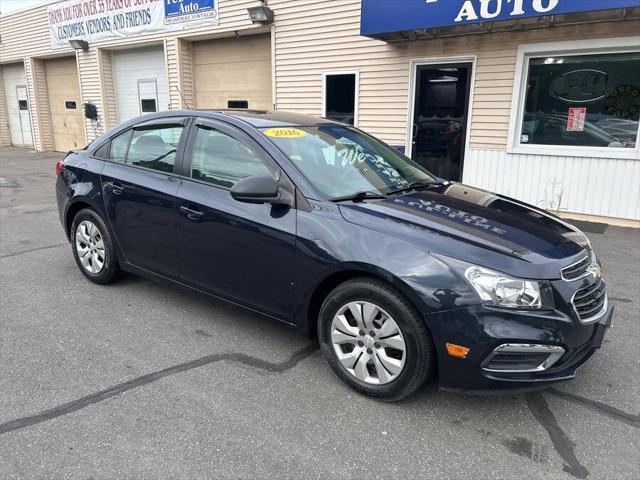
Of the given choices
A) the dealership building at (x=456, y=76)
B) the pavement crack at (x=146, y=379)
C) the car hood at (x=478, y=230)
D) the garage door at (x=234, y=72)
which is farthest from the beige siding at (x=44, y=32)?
the pavement crack at (x=146, y=379)

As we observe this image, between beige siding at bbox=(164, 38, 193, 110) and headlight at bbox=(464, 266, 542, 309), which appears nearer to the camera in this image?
headlight at bbox=(464, 266, 542, 309)

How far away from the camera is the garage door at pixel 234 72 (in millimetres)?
11133

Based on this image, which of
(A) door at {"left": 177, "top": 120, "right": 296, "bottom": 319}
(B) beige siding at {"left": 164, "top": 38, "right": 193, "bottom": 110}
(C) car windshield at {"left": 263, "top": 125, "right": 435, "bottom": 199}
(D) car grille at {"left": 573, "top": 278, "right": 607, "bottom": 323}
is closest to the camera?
(D) car grille at {"left": 573, "top": 278, "right": 607, "bottom": 323}

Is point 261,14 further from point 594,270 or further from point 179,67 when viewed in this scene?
point 594,270

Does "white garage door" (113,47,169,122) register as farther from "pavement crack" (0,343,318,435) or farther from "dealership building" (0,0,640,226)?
"pavement crack" (0,343,318,435)

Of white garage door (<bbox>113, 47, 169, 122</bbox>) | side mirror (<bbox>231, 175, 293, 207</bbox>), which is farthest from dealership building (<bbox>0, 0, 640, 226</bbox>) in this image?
side mirror (<bbox>231, 175, 293, 207</bbox>)

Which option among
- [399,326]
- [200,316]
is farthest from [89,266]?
[399,326]

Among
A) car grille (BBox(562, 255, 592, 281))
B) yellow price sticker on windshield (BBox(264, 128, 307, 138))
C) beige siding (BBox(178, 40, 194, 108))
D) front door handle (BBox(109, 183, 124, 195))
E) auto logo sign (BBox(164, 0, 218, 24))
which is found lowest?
car grille (BBox(562, 255, 592, 281))

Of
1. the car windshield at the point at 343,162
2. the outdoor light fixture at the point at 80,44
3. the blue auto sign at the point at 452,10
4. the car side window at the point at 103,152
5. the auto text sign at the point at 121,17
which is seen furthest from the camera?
the outdoor light fixture at the point at 80,44

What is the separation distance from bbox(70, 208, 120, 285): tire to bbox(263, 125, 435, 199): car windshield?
1.89m

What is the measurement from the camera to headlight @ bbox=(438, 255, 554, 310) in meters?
2.46

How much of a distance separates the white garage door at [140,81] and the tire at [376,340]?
1182cm

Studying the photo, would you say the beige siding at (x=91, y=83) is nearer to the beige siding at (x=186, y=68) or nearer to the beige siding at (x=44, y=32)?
the beige siding at (x=44, y=32)

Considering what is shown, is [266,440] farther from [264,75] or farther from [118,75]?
[118,75]
